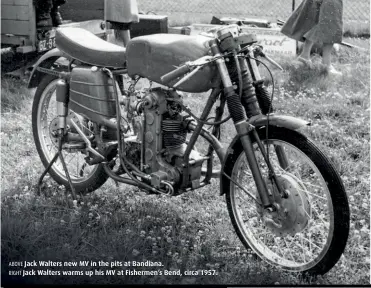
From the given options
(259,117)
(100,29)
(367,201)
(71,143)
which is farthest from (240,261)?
(100,29)

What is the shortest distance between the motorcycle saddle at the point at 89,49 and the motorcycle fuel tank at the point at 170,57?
17 centimetres

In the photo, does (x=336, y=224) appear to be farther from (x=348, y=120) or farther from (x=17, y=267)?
(x=348, y=120)

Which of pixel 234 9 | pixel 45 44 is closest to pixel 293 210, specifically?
pixel 45 44

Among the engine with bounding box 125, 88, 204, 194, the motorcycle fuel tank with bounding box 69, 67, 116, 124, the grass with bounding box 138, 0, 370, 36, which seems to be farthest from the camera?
the grass with bounding box 138, 0, 370, 36

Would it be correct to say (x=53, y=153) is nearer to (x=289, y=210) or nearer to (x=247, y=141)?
(x=247, y=141)

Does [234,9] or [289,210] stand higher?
[289,210]

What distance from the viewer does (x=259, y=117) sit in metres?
3.14

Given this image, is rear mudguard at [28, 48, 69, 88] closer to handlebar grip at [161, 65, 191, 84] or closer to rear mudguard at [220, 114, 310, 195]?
handlebar grip at [161, 65, 191, 84]

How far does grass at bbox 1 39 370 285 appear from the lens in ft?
10.8

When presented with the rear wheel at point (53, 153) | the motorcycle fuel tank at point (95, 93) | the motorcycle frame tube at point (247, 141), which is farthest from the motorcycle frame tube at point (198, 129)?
the rear wheel at point (53, 153)

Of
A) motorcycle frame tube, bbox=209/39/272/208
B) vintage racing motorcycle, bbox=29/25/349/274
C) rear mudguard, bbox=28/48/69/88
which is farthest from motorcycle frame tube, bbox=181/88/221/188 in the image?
rear mudguard, bbox=28/48/69/88

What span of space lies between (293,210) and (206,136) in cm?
68

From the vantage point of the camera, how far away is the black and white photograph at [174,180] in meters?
3.14

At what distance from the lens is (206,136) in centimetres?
346
